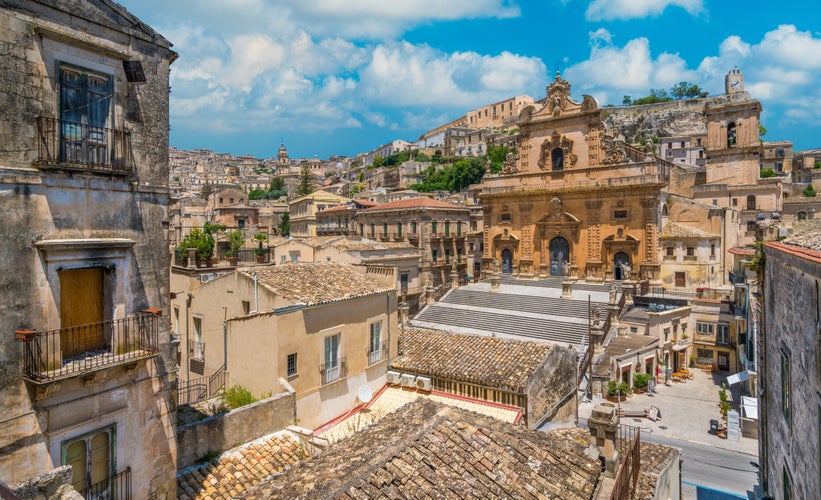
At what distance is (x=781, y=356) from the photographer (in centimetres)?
1011

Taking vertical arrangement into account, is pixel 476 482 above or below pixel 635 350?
above

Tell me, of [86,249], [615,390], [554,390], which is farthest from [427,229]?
[86,249]

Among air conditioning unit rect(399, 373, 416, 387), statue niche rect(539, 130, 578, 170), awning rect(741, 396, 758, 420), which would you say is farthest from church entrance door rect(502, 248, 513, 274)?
air conditioning unit rect(399, 373, 416, 387)

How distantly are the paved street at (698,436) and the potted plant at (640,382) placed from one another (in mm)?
599

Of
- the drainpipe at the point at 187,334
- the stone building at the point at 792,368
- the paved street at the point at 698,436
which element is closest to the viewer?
the stone building at the point at 792,368

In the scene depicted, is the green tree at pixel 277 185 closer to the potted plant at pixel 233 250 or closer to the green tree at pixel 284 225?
the green tree at pixel 284 225

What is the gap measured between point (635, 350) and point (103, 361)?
2800cm

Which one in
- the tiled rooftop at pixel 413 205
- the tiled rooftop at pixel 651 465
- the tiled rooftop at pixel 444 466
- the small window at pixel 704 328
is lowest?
the small window at pixel 704 328

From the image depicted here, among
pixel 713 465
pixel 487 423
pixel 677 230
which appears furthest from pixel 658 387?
pixel 487 423

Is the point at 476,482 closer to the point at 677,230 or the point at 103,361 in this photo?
the point at 103,361

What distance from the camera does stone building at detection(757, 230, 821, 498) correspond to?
7.27m

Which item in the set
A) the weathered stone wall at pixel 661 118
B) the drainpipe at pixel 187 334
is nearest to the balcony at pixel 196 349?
the drainpipe at pixel 187 334

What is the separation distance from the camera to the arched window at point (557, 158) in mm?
39406

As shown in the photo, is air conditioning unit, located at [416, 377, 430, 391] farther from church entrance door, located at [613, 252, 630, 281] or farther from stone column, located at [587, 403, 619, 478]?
church entrance door, located at [613, 252, 630, 281]
